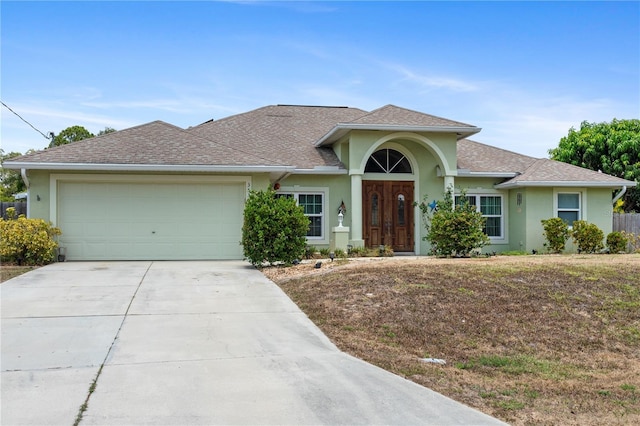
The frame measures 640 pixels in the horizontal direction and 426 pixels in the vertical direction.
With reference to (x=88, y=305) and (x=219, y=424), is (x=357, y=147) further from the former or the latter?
(x=219, y=424)

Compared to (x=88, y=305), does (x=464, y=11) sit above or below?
above

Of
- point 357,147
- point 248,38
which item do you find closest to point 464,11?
point 357,147

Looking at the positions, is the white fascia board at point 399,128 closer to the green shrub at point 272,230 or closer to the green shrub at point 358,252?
the green shrub at point 358,252

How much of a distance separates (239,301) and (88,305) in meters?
2.52

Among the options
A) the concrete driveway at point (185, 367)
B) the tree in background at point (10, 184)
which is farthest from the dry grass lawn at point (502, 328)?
the tree in background at point (10, 184)

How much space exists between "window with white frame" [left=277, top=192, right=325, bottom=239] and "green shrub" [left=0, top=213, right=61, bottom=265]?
A: 7.33 m

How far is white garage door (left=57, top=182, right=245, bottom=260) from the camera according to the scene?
1579 centimetres

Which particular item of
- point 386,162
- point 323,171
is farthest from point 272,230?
point 386,162

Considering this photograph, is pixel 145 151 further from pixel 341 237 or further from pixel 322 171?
pixel 341 237

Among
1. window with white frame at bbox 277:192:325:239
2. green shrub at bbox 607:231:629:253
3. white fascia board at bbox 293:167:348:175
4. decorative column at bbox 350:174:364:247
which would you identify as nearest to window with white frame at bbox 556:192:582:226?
green shrub at bbox 607:231:629:253

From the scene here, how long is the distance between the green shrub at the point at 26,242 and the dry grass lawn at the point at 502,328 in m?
6.47

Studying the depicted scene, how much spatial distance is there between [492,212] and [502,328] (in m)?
12.6

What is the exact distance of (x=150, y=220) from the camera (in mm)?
16125

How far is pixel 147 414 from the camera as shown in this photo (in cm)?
490
